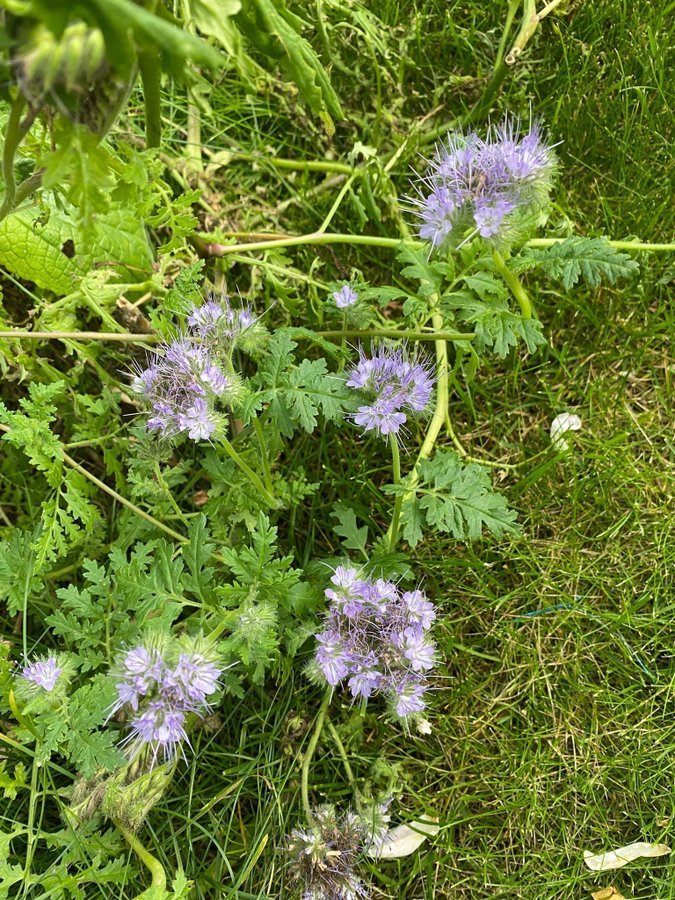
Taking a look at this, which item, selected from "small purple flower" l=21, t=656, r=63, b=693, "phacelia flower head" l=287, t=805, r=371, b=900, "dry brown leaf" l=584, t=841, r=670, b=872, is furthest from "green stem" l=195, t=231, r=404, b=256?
"dry brown leaf" l=584, t=841, r=670, b=872

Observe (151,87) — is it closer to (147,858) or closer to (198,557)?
(198,557)

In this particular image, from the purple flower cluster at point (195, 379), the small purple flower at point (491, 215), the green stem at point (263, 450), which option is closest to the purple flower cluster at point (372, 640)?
the green stem at point (263, 450)

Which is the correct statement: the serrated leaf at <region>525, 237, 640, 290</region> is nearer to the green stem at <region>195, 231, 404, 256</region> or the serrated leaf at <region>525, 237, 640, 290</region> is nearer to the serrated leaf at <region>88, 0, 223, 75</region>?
the green stem at <region>195, 231, 404, 256</region>

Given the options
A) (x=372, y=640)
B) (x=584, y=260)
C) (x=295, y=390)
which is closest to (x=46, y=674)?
(x=372, y=640)

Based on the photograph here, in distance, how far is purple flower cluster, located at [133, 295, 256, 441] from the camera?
67.6 inches

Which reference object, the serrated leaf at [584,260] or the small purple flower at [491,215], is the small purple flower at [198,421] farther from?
the serrated leaf at [584,260]

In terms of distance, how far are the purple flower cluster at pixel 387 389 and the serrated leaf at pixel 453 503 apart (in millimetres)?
167

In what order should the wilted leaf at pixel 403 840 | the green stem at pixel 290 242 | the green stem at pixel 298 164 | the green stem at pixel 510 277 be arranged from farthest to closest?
1. the green stem at pixel 298 164
2. the wilted leaf at pixel 403 840
3. the green stem at pixel 290 242
4. the green stem at pixel 510 277

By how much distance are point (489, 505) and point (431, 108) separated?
138 cm

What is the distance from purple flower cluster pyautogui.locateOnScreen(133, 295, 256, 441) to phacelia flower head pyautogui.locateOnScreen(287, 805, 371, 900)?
1.04 metres

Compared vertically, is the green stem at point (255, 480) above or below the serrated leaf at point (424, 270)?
below

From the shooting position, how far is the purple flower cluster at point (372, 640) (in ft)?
6.07

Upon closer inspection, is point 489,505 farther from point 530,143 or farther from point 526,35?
point 526,35

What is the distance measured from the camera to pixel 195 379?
1717 mm
